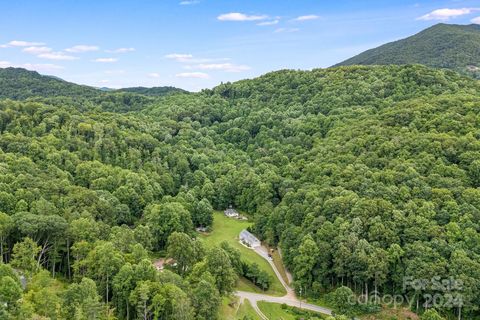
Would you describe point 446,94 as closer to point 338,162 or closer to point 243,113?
point 338,162

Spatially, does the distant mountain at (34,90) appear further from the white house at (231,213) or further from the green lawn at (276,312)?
the green lawn at (276,312)

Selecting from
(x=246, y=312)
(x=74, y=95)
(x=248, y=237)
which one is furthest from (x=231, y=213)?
(x=74, y=95)

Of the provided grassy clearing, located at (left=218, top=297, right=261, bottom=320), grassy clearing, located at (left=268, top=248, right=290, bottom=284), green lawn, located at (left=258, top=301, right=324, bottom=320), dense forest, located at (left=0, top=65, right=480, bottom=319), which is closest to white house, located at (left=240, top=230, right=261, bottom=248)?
dense forest, located at (left=0, top=65, right=480, bottom=319)

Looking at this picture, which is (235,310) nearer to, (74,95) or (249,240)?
(249,240)

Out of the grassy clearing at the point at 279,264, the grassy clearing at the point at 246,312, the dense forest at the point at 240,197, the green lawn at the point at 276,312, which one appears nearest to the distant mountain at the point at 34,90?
the dense forest at the point at 240,197

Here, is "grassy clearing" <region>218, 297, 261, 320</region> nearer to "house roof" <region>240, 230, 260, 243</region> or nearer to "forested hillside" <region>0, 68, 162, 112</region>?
"house roof" <region>240, 230, 260, 243</region>

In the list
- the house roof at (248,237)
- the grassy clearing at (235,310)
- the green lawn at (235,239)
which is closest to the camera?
the grassy clearing at (235,310)
